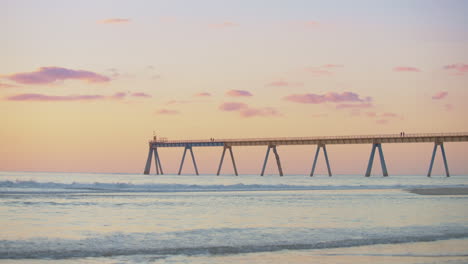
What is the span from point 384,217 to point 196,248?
1037 centimetres

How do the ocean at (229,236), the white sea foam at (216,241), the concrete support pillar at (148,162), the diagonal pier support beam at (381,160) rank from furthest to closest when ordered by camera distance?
the concrete support pillar at (148,162) → the diagonal pier support beam at (381,160) → the white sea foam at (216,241) → the ocean at (229,236)

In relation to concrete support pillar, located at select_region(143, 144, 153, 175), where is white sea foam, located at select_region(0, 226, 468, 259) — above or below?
below

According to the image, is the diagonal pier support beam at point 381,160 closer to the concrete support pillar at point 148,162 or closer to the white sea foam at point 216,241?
the concrete support pillar at point 148,162

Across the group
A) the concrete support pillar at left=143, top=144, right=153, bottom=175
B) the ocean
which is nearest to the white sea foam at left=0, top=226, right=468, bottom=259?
the ocean

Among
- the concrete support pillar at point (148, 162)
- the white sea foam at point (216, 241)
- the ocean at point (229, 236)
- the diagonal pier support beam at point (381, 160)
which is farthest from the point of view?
the concrete support pillar at point (148, 162)

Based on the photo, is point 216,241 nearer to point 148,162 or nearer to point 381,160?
point 381,160

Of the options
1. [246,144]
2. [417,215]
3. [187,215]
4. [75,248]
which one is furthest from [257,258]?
[246,144]

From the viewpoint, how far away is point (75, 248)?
14070 millimetres

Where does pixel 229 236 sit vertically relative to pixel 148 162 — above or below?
below

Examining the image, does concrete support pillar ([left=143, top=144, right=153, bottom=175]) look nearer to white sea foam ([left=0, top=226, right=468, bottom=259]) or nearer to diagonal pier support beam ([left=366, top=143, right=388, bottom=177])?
diagonal pier support beam ([left=366, top=143, right=388, bottom=177])

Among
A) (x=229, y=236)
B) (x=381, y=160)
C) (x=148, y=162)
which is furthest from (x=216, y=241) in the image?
(x=148, y=162)

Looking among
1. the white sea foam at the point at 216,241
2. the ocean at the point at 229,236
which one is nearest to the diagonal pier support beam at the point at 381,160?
the ocean at the point at 229,236

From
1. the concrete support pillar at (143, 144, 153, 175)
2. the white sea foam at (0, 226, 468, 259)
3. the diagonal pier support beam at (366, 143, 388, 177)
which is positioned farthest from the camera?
the concrete support pillar at (143, 144, 153, 175)

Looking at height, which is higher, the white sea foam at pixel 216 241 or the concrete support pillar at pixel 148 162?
the concrete support pillar at pixel 148 162
